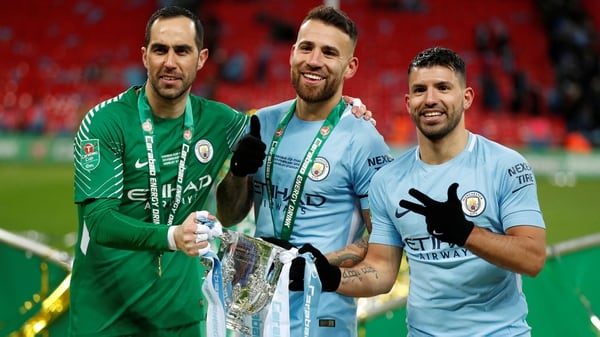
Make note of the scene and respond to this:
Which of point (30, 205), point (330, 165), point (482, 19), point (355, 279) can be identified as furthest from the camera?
point (482, 19)

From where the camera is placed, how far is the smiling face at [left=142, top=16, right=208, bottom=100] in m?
4.69

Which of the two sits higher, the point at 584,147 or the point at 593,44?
the point at 593,44

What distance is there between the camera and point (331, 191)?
15.9 ft

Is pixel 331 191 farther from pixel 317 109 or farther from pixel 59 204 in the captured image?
pixel 59 204

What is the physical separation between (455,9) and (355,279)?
2332cm

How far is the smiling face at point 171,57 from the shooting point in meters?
4.69

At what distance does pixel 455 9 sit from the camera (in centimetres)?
2691

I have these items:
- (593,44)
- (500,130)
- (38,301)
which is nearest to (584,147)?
(500,130)

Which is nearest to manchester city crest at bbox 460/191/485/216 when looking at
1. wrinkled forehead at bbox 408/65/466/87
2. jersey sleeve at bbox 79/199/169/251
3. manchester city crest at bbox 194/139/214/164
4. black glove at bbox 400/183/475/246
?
black glove at bbox 400/183/475/246

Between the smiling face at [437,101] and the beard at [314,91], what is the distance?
0.63 metres

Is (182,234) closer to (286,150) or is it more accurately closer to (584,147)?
(286,150)

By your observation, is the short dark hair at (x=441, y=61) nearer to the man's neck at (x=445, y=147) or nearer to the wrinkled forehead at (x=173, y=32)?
the man's neck at (x=445, y=147)

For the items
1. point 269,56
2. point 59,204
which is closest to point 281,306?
point 59,204

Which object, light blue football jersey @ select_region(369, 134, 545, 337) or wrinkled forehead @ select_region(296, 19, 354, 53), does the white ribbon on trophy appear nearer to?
light blue football jersey @ select_region(369, 134, 545, 337)
